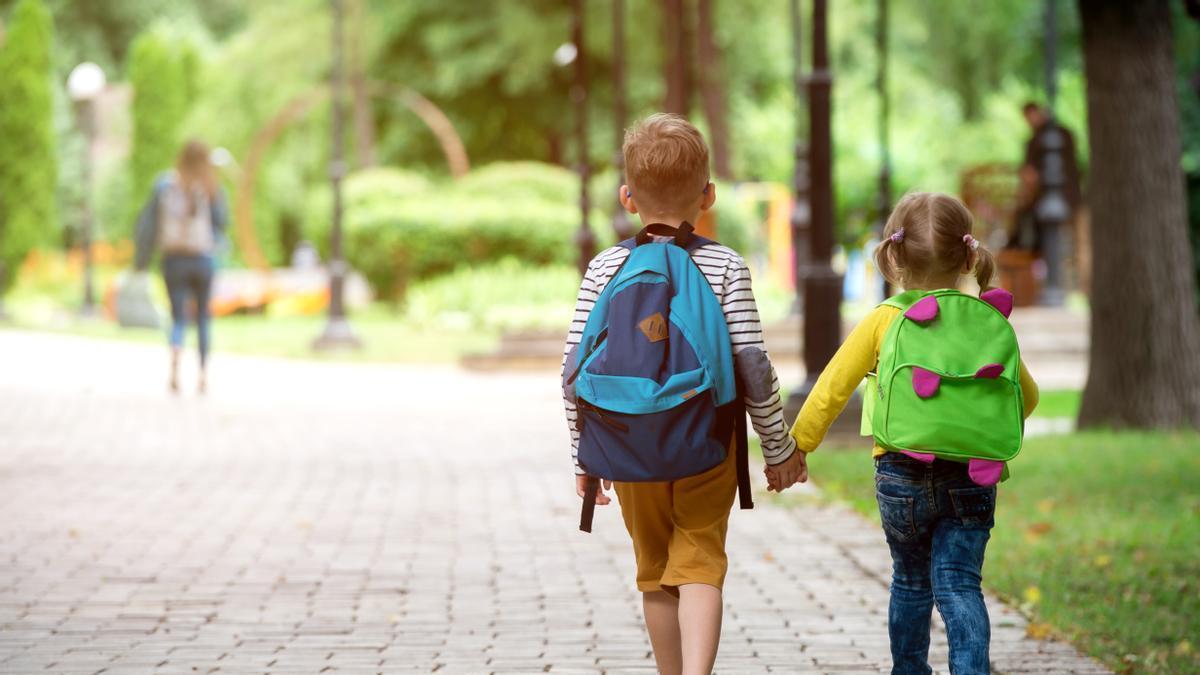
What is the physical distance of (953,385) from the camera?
402cm

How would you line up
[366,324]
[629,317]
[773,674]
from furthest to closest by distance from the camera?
[366,324]
[773,674]
[629,317]

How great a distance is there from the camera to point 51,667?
5074mm

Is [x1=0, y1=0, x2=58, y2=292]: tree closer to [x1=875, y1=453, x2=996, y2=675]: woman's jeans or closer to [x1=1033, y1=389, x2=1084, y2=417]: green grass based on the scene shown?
[x1=1033, y1=389, x2=1084, y2=417]: green grass

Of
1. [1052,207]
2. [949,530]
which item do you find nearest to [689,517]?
[949,530]

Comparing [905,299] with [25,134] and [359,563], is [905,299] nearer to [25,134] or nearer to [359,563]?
[359,563]

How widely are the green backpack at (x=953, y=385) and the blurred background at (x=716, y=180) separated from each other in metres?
1.48

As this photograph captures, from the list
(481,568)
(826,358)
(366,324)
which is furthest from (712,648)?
(366,324)

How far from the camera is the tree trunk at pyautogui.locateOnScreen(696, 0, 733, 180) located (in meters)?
30.9

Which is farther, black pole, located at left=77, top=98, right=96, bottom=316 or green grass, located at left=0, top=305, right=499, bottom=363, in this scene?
black pole, located at left=77, top=98, right=96, bottom=316

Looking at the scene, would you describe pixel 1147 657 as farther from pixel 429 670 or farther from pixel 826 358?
pixel 826 358

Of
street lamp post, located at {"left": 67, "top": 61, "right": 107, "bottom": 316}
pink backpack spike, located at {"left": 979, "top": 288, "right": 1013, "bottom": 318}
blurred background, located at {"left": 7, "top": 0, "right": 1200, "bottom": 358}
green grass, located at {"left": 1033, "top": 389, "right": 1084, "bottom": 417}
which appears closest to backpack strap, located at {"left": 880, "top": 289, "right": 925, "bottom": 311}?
pink backpack spike, located at {"left": 979, "top": 288, "right": 1013, "bottom": 318}

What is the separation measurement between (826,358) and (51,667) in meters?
6.97

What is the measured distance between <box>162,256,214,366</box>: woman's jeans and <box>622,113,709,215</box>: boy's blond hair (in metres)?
10.6

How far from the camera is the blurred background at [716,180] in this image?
10.1 meters
